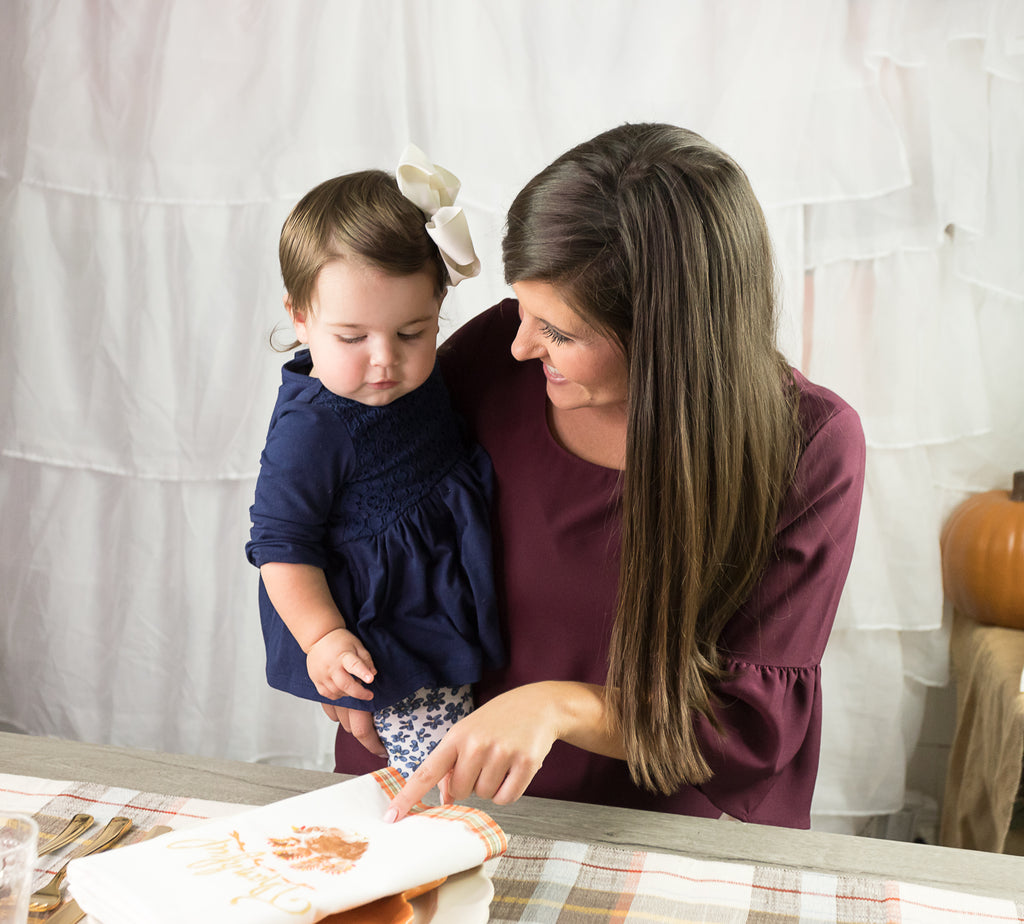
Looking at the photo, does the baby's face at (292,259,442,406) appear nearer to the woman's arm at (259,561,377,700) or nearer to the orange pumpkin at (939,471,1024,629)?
the woman's arm at (259,561,377,700)

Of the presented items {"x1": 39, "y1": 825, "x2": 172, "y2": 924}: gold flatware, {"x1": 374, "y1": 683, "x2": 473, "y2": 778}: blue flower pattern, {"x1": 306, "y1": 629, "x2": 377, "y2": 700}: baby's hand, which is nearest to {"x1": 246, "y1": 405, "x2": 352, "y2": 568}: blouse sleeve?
{"x1": 306, "y1": 629, "x2": 377, "y2": 700}: baby's hand

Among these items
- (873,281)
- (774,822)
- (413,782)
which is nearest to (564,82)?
(873,281)

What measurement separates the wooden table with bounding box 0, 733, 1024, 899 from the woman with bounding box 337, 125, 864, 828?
0.07 metres

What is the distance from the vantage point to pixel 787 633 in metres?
1.22

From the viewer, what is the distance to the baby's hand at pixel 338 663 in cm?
121

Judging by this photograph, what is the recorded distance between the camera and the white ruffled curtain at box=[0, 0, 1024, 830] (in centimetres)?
219

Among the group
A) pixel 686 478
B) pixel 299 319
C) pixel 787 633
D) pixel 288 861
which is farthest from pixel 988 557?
pixel 288 861

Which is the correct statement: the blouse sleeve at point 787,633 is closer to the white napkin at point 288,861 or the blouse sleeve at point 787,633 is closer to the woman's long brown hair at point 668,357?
the woman's long brown hair at point 668,357

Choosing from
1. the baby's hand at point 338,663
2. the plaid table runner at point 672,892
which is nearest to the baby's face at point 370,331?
the baby's hand at point 338,663

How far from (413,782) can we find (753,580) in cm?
51

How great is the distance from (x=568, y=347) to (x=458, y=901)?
1.86 ft

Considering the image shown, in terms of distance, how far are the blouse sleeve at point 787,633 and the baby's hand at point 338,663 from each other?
14.9 inches

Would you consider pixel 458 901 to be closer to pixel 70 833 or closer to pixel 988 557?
pixel 70 833

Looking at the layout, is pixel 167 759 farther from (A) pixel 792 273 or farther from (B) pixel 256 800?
(A) pixel 792 273
